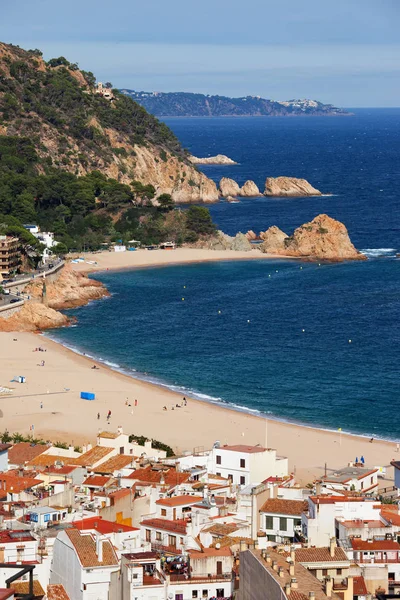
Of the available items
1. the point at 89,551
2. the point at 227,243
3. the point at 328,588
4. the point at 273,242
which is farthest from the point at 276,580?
the point at 227,243

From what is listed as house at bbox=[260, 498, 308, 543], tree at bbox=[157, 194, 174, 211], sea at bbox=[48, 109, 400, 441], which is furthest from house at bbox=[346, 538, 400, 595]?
tree at bbox=[157, 194, 174, 211]

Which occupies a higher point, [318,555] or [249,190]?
[318,555]

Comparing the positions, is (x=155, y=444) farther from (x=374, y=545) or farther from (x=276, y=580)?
(x=276, y=580)

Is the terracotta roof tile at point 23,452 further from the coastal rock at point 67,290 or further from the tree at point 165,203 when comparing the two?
the tree at point 165,203

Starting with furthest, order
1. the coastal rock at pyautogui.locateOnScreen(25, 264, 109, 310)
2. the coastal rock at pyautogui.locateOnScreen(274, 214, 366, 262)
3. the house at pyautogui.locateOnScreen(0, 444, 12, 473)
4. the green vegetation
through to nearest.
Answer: the coastal rock at pyautogui.locateOnScreen(274, 214, 366, 262), the coastal rock at pyautogui.locateOnScreen(25, 264, 109, 310), the green vegetation, the house at pyautogui.locateOnScreen(0, 444, 12, 473)

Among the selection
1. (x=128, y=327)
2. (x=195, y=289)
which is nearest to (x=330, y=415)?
(x=128, y=327)

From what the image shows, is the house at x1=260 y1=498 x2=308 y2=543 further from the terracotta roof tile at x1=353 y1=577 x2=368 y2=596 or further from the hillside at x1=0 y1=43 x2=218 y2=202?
the hillside at x1=0 y1=43 x2=218 y2=202
